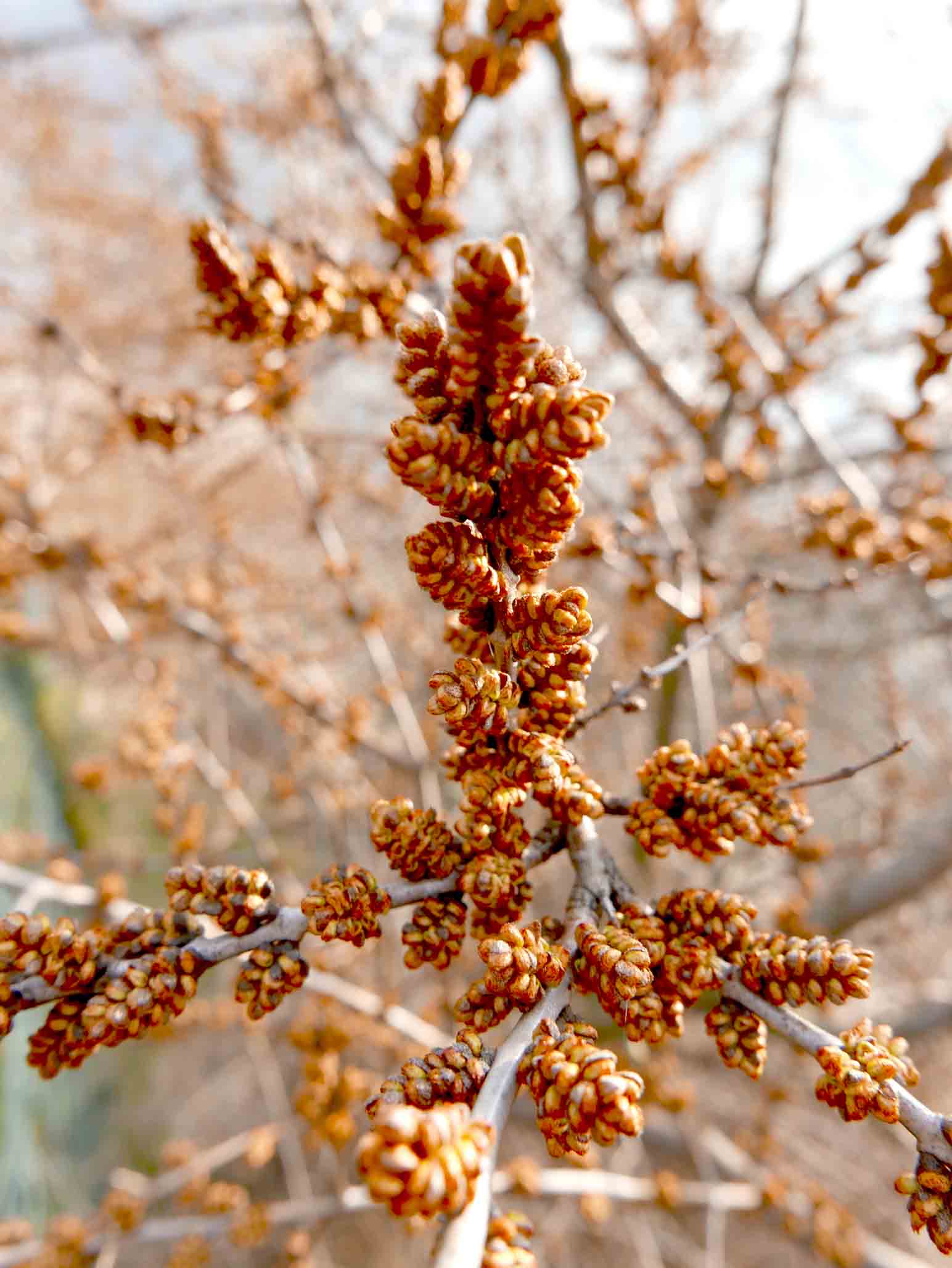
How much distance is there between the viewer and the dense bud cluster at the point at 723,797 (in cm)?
95

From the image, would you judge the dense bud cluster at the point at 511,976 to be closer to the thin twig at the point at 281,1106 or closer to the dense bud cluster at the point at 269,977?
the dense bud cluster at the point at 269,977

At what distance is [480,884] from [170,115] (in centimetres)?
333

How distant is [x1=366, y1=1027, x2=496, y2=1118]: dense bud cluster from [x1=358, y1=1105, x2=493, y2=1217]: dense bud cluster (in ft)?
0.47

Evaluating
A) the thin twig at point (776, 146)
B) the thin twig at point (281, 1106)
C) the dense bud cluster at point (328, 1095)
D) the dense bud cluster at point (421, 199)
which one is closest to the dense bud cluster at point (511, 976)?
the dense bud cluster at point (328, 1095)

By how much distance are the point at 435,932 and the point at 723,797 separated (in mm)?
402

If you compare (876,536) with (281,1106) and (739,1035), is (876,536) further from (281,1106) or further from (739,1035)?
(281,1106)

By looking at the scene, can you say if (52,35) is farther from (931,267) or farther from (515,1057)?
(515,1057)

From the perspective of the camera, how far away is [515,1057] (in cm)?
72

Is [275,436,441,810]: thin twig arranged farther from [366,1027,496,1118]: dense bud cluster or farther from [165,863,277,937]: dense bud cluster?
[366,1027,496,1118]: dense bud cluster

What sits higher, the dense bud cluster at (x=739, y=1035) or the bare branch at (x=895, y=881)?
the bare branch at (x=895, y=881)

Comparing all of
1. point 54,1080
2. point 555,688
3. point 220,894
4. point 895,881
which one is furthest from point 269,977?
point 54,1080

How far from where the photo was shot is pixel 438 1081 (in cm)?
73

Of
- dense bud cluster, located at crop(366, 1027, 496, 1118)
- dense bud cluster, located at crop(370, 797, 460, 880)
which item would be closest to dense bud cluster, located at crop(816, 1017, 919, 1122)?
dense bud cluster, located at crop(366, 1027, 496, 1118)

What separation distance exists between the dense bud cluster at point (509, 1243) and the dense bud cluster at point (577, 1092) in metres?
0.11
